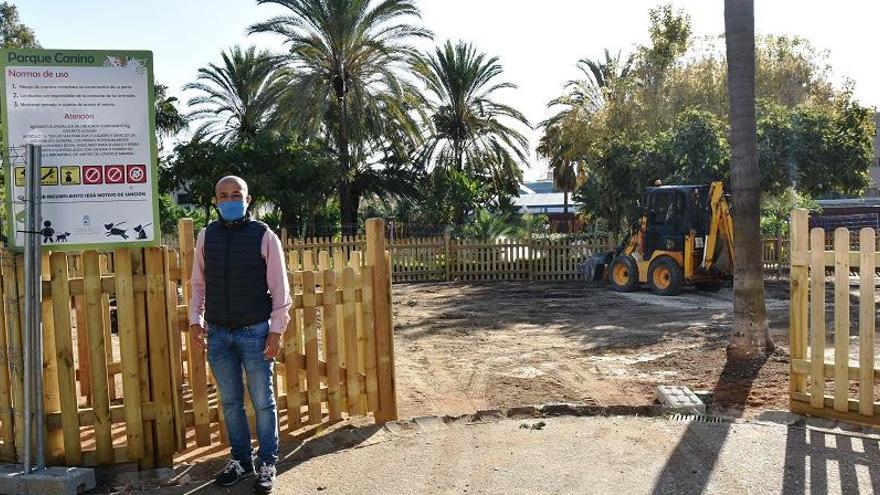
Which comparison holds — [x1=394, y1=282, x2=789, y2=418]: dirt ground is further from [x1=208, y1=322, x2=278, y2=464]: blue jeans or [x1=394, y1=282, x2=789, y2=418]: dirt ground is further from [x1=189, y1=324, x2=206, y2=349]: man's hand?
[x1=189, y1=324, x2=206, y2=349]: man's hand

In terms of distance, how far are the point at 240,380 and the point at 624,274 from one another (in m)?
13.7

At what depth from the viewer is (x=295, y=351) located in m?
5.09

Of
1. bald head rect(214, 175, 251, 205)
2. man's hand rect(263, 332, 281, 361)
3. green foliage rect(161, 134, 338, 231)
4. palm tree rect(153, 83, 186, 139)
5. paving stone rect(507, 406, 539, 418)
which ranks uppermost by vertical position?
palm tree rect(153, 83, 186, 139)

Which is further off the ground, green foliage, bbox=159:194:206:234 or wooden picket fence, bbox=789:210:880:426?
green foliage, bbox=159:194:206:234

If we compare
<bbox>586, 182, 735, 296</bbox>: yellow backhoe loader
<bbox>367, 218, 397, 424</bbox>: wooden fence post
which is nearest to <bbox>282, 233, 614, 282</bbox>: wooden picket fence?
<bbox>586, 182, 735, 296</bbox>: yellow backhoe loader

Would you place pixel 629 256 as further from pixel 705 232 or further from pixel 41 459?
pixel 41 459

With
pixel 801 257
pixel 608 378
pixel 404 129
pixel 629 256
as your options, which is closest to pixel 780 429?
pixel 801 257

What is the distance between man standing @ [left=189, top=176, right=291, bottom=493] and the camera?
163 inches

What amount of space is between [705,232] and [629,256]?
6.55 feet

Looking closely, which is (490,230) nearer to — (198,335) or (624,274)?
(624,274)

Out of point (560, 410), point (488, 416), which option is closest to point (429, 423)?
point (488, 416)

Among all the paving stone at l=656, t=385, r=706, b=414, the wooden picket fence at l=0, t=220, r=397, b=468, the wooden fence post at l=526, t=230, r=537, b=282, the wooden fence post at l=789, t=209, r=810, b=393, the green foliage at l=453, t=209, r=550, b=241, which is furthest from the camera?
the green foliage at l=453, t=209, r=550, b=241

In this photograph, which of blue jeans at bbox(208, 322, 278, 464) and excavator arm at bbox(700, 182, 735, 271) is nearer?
blue jeans at bbox(208, 322, 278, 464)

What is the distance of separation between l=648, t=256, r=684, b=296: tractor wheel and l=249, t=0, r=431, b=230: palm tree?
15416 millimetres
